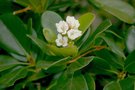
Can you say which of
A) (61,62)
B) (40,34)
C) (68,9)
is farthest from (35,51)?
(68,9)

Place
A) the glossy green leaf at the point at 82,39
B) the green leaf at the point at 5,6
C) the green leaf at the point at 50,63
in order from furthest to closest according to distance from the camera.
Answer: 1. the green leaf at the point at 5,6
2. the glossy green leaf at the point at 82,39
3. the green leaf at the point at 50,63

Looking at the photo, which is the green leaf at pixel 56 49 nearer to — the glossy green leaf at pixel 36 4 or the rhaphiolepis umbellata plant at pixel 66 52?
the rhaphiolepis umbellata plant at pixel 66 52

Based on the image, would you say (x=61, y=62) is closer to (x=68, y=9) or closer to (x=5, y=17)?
(x=5, y=17)

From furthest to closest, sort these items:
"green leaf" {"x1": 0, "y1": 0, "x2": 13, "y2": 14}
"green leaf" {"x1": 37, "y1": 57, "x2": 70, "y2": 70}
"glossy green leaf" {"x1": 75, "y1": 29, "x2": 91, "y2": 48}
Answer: "green leaf" {"x1": 0, "y1": 0, "x2": 13, "y2": 14}
"glossy green leaf" {"x1": 75, "y1": 29, "x2": 91, "y2": 48}
"green leaf" {"x1": 37, "y1": 57, "x2": 70, "y2": 70}

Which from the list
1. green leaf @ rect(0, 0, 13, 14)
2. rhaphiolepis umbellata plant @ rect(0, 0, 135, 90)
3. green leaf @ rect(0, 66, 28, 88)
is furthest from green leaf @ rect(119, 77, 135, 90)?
green leaf @ rect(0, 0, 13, 14)

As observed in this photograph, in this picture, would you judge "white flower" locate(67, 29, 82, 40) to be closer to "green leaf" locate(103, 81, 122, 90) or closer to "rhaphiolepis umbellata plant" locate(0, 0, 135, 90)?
"rhaphiolepis umbellata plant" locate(0, 0, 135, 90)

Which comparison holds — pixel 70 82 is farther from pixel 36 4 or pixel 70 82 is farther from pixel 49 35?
pixel 36 4

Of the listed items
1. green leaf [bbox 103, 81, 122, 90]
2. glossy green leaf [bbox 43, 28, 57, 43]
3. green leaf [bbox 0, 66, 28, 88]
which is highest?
glossy green leaf [bbox 43, 28, 57, 43]

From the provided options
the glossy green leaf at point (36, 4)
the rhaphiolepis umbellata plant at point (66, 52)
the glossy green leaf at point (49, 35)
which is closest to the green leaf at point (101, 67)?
the rhaphiolepis umbellata plant at point (66, 52)
